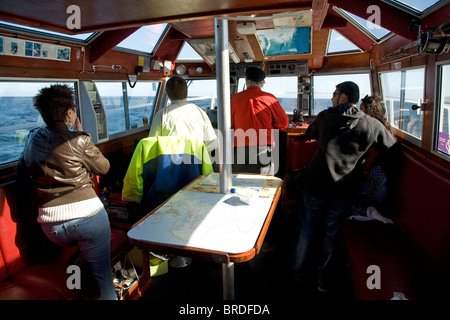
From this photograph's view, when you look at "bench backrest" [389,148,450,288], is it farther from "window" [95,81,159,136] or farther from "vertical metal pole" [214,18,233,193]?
"window" [95,81,159,136]

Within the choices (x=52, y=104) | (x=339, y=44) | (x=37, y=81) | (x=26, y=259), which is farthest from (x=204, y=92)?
(x=26, y=259)

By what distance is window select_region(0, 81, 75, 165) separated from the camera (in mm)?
2772

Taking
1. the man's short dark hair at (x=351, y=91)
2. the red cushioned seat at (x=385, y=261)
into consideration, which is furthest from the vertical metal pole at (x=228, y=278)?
the man's short dark hair at (x=351, y=91)

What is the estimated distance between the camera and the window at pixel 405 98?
2787 millimetres

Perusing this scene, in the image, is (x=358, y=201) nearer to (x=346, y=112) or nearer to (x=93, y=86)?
(x=346, y=112)

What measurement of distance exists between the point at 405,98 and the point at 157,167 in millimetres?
2628

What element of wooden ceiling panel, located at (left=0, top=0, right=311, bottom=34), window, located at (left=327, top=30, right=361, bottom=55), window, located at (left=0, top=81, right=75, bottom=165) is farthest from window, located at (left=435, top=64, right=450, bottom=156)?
window, located at (left=0, top=81, right=75, bottom=165)

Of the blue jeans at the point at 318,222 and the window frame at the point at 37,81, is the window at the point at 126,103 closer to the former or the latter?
the window frame at the point at 37,81

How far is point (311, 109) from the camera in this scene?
5.39 metres

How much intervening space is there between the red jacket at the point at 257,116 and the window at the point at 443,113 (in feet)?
4.48

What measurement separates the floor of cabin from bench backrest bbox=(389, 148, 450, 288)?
0.72 m

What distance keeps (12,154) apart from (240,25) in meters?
2.39
